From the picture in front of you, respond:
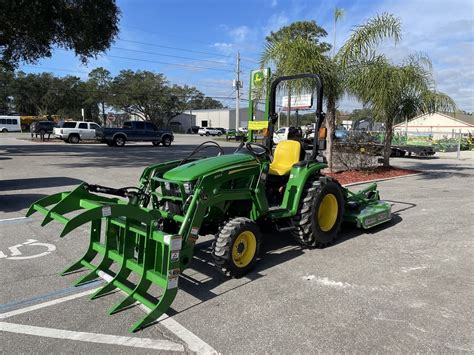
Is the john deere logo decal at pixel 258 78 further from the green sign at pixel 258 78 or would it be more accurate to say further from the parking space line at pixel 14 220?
the parking space line at pixel 14 220

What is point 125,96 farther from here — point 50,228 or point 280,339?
point 280,339

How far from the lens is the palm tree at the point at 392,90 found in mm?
12828

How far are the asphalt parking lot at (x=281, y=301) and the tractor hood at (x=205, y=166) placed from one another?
3.82 ft

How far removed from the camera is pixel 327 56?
1232cm

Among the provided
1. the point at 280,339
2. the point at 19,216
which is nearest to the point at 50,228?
the point at 19,216

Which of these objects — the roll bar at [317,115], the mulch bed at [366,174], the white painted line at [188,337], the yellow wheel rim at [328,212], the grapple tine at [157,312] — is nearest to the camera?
the white painted line at [188,337]

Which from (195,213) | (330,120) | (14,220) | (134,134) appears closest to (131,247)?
(195,213)

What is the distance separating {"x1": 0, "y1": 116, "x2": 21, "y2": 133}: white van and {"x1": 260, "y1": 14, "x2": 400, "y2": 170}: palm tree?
54.1m

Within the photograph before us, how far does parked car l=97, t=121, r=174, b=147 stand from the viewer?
28.3 m

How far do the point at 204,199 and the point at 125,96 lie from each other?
65897 mm

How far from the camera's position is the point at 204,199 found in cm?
423

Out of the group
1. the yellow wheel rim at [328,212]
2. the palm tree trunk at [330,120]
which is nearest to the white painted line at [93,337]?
the yellow wheel rim at [328,212]

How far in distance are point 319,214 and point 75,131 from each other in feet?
94.4

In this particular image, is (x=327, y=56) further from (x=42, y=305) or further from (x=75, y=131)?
(x=75, y=131)
